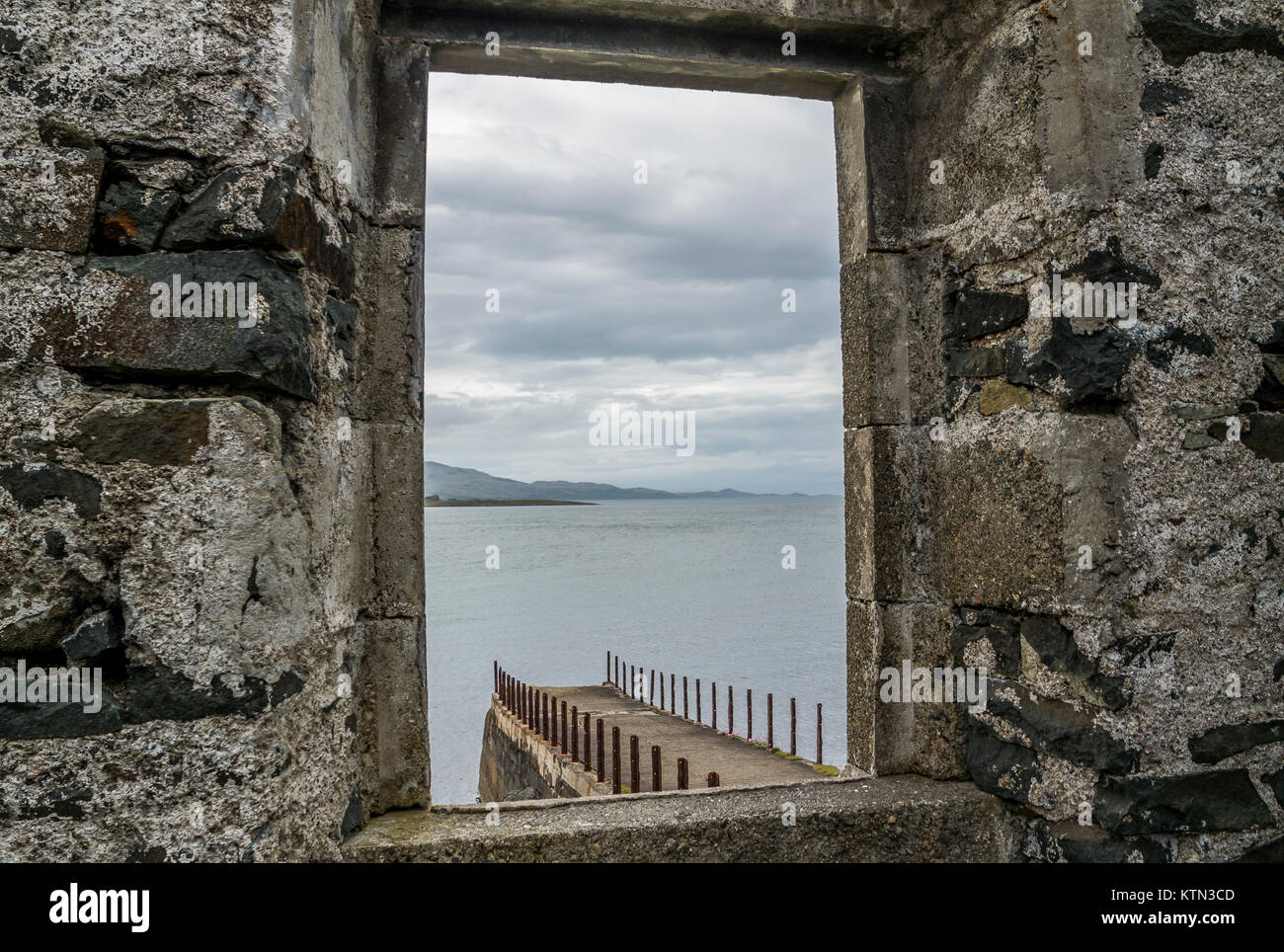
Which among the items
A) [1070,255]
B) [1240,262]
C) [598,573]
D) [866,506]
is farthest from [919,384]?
[598,573]

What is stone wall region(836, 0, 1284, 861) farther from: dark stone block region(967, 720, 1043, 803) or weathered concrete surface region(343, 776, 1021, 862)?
weathered concrete surface region(343, 776, 1021, 862)

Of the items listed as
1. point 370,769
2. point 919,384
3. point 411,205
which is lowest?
point 370,769

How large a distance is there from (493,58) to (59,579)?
1825 mm

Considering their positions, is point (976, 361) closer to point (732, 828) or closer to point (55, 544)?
point (732, 828)

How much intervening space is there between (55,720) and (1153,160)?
8.79ft

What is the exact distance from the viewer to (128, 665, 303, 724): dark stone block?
1.62m

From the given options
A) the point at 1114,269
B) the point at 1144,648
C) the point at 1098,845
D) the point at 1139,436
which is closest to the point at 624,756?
the point at 1098,845

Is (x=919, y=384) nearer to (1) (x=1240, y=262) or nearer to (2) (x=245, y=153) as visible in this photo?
(1) (x=1240, y=262)

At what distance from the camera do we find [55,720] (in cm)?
159

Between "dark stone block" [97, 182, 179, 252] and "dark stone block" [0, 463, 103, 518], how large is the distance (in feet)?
1.39

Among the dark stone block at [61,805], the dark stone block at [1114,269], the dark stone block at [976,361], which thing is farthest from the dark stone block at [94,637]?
the dark stone block at [1114,269]

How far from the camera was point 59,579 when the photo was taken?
1607mm

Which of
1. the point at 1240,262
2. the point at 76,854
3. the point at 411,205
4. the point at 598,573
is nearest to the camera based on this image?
the point at 76,854

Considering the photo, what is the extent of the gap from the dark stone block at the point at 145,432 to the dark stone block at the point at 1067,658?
1980 mm
